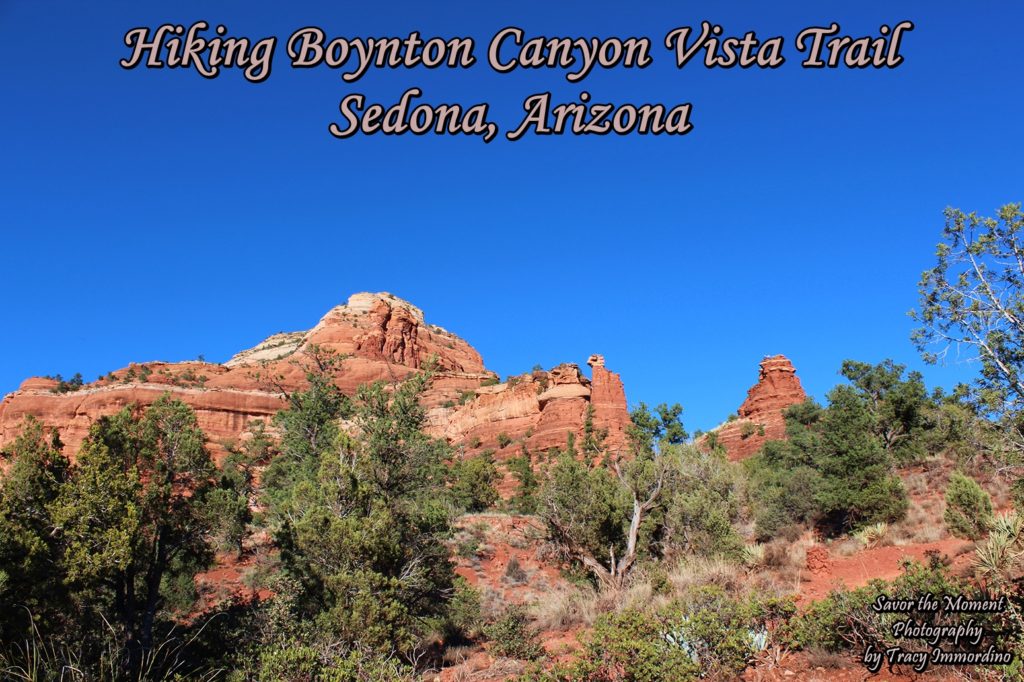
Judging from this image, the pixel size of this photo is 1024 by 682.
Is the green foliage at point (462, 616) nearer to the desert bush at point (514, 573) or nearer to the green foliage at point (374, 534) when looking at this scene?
the green foliage at point (374, 534)

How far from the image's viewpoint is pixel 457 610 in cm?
1398

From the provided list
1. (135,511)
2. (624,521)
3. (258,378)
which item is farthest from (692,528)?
(258,378)

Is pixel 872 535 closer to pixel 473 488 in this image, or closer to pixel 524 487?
pixel 473 488

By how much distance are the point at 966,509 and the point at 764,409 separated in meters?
55.7

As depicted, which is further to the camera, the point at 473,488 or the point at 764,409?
the point at 764,409

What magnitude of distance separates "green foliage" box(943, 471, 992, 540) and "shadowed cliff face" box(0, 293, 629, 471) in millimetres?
39830

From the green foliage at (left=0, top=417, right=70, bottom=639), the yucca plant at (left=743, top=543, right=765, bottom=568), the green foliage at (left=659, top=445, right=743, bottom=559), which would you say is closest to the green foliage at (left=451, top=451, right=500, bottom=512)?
the green foliage at (left=659, top=445, right=743, bottom=559)

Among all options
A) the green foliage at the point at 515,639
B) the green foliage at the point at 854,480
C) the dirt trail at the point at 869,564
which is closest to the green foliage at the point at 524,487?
the green foliage at the point at 854,480

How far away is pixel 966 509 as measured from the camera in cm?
1260

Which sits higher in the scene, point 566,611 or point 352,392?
point 352,392

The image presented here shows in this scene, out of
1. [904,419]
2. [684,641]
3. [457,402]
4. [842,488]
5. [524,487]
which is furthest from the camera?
[457,402]

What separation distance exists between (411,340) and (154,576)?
84963mm

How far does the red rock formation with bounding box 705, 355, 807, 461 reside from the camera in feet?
191

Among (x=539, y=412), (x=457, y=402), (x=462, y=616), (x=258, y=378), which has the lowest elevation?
(x=462, y=616)
